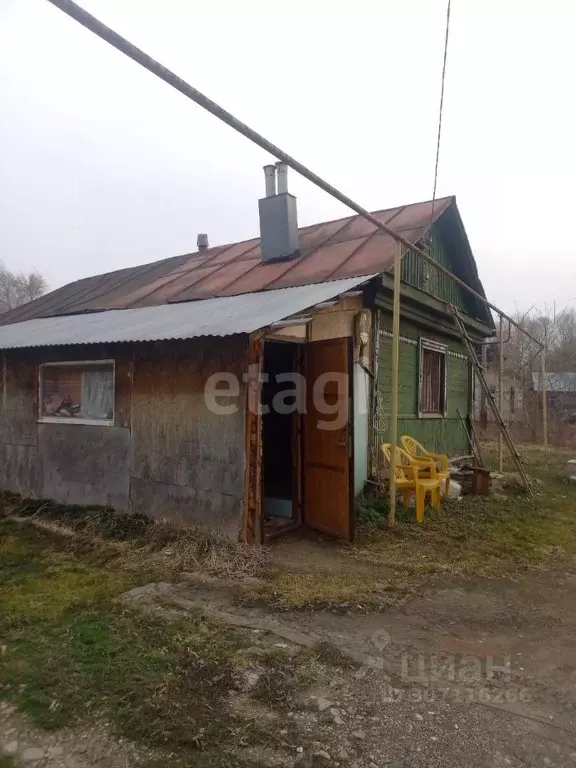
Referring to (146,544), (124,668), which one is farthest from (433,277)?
(124,668)

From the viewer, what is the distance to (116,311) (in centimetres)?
826

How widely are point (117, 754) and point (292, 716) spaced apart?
2.67 ft

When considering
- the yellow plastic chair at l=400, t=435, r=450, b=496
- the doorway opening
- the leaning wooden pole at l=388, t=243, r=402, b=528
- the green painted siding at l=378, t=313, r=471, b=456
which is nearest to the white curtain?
the doorway opening

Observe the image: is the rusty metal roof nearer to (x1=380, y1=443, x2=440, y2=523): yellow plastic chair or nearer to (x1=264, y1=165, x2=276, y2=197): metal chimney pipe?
(x1=264, y1=165, x2=276, y2=197): metal chimney pipe

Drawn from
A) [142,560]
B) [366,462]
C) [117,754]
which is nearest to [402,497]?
[366,462]

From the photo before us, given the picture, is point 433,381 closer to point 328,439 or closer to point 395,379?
point 395,379

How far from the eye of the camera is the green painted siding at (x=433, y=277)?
314 inches

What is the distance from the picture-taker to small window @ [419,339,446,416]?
8.94 metres

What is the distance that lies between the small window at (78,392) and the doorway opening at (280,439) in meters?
1.96

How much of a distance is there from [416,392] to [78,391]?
17.0 feet

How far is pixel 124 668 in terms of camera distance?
2.94 metres

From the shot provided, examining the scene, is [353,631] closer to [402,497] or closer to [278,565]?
[278,565]

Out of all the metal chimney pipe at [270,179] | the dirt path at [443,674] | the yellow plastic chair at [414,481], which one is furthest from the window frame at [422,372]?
the dirt path at [443,674]

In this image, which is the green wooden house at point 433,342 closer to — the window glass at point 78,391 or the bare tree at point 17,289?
the window glass at point 78,391
